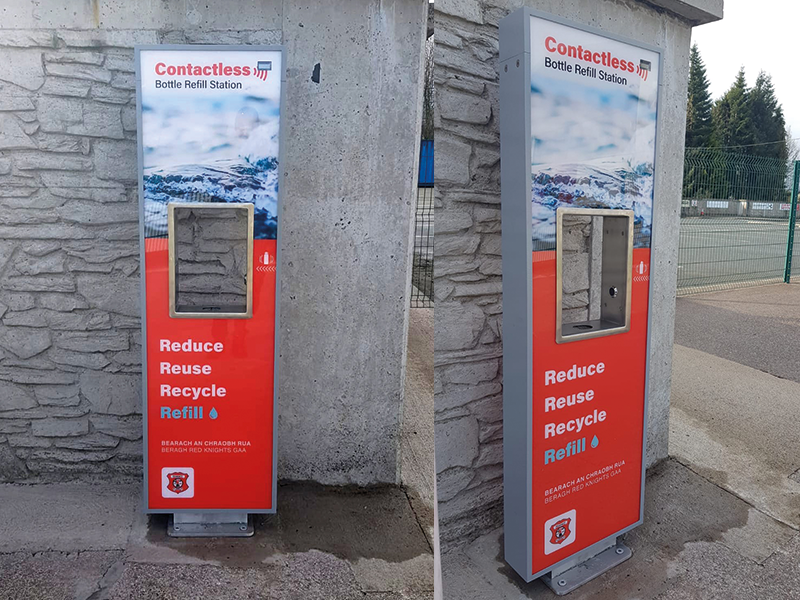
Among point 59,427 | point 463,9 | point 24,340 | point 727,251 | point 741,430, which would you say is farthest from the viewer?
point 727,251

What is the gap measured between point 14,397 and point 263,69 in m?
2.05

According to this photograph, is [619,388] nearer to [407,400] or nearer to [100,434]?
[407,400]

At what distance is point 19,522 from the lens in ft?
8.87

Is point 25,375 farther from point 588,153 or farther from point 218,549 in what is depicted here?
point 588,153

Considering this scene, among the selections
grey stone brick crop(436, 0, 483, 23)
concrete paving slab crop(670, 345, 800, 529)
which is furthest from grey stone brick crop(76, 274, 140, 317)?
concrete paving slab crop(670, 345, 800, 529)

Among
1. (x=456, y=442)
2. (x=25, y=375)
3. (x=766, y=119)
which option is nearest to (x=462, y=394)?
(x=456, y=442)

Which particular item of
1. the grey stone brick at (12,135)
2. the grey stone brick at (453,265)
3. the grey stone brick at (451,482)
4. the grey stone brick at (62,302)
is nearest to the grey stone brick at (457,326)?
the grey stone brick at (453,265)

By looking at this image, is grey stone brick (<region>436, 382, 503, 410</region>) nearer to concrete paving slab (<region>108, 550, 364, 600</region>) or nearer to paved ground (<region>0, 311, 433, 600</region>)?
paved ground (<region>0, 311, 433, 600</region>)

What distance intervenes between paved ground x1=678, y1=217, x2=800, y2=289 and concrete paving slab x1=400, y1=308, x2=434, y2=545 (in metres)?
4.40

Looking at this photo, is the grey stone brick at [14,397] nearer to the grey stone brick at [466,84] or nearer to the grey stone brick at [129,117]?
the grey stone brick at [129,117]

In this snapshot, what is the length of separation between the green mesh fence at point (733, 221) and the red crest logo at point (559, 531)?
614 centimetres

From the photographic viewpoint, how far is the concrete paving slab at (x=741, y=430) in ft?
10.4

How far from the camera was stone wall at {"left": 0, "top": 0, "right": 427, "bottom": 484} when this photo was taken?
8.63ft

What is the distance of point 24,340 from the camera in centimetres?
289
